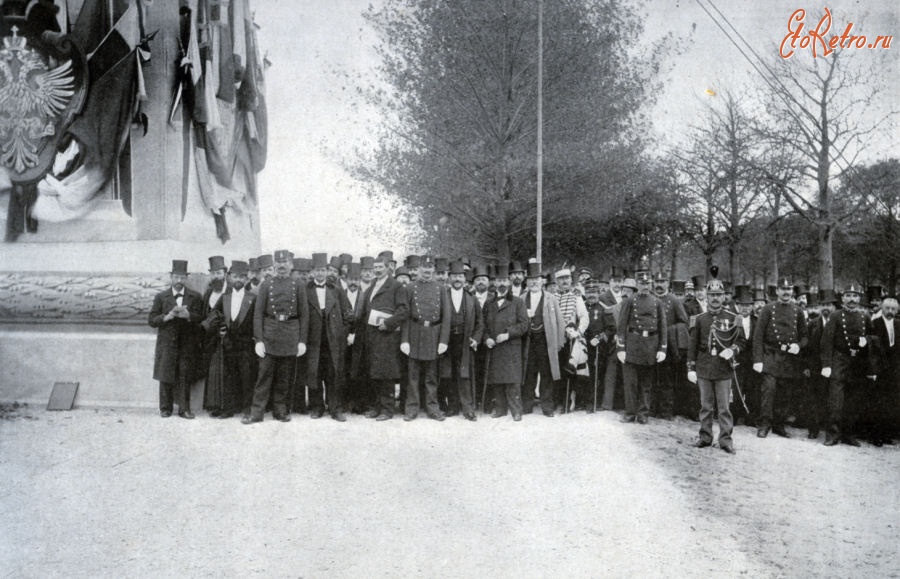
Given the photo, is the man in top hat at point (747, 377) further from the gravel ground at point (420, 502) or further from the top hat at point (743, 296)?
the gravel ground at point (420, 502)

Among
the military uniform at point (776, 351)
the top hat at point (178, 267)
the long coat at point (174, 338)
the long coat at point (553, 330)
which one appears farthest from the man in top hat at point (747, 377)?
the top hat at point (178, 267)

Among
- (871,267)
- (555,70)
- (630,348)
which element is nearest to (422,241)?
(555,70)

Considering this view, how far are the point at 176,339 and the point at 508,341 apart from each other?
3.94 metres

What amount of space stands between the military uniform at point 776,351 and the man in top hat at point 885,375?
2.65 ft

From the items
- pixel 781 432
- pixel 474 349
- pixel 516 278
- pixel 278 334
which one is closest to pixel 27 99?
pixel 278 334

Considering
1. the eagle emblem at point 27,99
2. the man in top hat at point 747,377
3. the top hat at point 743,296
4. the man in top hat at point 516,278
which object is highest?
the eagle emblem at point 27,99

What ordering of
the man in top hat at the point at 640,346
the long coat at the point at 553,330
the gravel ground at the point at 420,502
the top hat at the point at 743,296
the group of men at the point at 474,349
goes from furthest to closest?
1. the top hat at the point at 743,296
2. the long coat at the point at 553,330
3. the man in top hat at the point at 640,346
4. the group of men at the point at 474,349
5. the gravel ground at the point at 420,502

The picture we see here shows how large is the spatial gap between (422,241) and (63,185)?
11.3 meters

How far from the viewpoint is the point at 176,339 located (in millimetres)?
8102

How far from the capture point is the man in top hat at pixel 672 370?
31.1 ft

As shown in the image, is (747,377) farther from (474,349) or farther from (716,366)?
(474,349)

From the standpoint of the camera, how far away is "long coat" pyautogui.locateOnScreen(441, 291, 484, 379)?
8.81 m

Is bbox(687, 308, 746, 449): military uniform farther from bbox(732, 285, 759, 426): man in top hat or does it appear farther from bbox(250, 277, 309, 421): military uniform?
bbox(250, 277, 309, 421): military uniform

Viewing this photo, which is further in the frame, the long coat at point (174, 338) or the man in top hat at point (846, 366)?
the man in top hat at point (846, 366)
